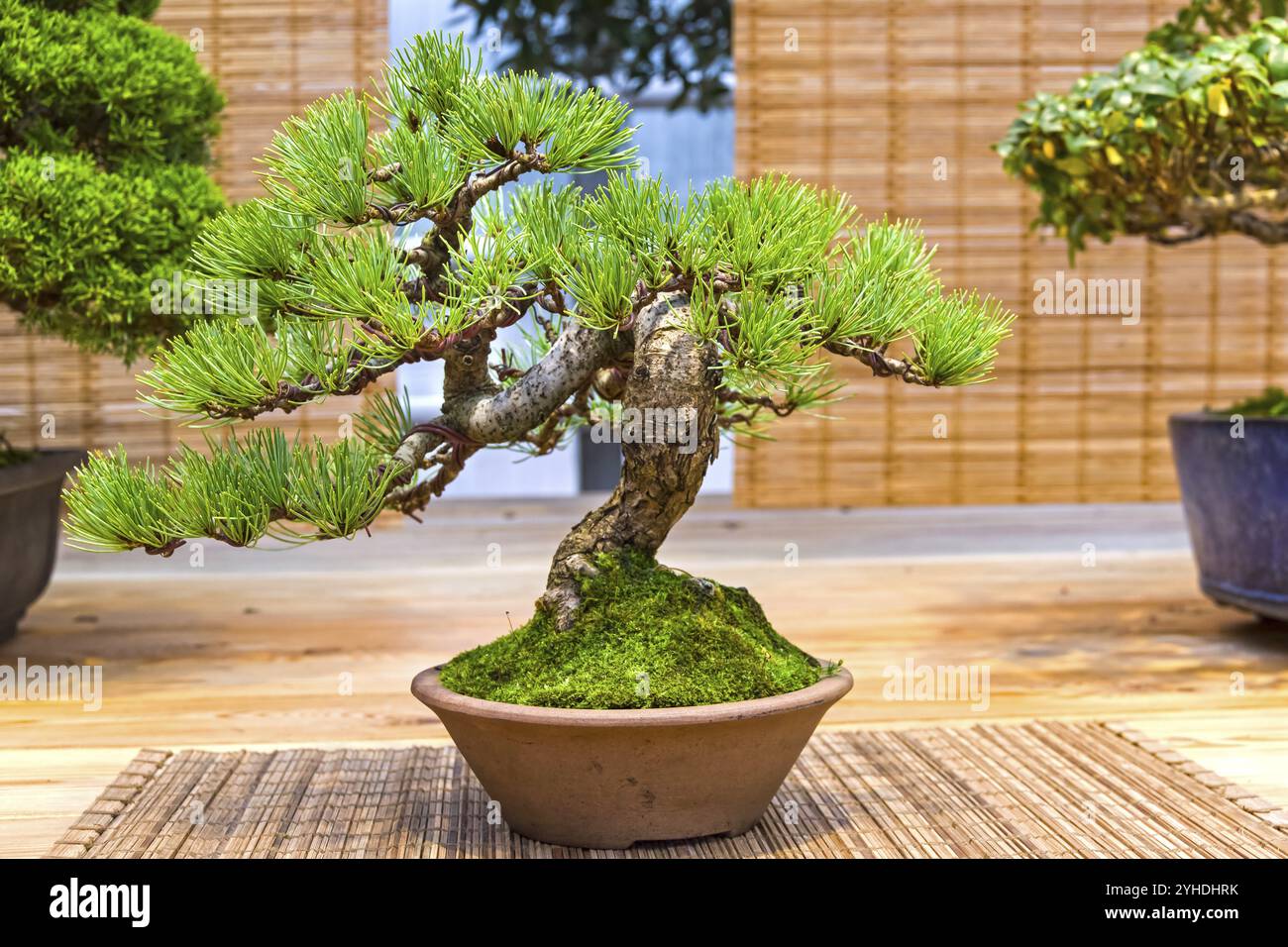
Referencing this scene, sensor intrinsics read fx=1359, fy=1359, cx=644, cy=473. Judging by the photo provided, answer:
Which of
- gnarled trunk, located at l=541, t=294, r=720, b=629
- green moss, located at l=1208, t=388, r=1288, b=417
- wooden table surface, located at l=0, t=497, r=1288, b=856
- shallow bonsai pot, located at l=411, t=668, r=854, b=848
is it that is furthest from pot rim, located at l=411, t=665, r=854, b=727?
green moss, located at l=1208, t=388, r=1288, b=417

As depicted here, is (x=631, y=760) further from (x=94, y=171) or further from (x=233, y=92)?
(x=233, y=92)

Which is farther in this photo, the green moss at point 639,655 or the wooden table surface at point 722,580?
the wooden table surface at point 722,580

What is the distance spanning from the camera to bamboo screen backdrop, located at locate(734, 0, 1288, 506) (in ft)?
11.5

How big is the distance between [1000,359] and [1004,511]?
43 centimetres

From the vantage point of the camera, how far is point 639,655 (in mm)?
1368

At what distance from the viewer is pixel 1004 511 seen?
3.79 m

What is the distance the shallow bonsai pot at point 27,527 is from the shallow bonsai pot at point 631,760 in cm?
111

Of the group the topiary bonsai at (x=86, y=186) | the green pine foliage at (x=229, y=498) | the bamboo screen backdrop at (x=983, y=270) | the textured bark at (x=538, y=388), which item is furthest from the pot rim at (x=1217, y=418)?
the topiary bonsai at (x=86, y=186)

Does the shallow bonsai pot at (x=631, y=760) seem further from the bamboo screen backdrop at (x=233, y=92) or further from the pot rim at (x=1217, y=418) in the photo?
the bamboo screen backdrop at (x=233, y=92)

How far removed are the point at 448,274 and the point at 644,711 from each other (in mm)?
458

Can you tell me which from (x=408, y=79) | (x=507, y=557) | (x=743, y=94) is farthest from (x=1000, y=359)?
(x=408, y=79)

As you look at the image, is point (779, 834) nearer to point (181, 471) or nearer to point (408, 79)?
point (181, 471)

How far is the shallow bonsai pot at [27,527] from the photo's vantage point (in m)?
2.19

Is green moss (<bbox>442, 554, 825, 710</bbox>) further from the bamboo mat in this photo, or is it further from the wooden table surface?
the wooden table surface
